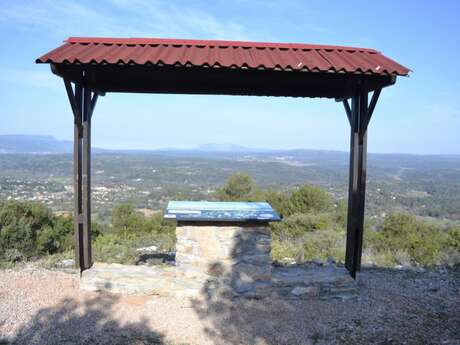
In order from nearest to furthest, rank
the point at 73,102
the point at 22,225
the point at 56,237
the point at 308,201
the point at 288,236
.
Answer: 1. the point at 73,102
2. the point at 22,225
3. the point at 56,237
4. the point at 288,236
5. the point at 308,201

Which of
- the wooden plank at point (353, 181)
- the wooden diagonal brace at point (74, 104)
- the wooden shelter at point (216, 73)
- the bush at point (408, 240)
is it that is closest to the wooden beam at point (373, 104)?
the wooden shelter at point (216, 73)

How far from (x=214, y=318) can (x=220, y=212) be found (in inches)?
50.2

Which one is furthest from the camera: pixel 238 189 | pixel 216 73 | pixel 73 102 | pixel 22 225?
pixel 238 189

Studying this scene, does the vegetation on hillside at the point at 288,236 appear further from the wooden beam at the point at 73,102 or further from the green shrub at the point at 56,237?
the wooden beam at the point at 73,102

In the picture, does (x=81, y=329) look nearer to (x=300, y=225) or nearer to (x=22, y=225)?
(x=22, y=225)

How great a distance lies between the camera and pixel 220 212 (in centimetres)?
534

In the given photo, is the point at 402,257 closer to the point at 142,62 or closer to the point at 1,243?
the point at 142,62

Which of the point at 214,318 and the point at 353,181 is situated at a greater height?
the point at 353,181

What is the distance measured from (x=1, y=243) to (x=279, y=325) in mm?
6200

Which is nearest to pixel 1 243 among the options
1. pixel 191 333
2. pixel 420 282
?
pixel 191 333

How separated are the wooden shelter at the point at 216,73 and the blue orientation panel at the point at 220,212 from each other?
105 centimetres

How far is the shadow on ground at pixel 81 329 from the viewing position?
3.94 metres

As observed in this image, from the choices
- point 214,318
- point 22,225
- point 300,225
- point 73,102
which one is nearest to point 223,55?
point 73,102

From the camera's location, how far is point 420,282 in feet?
19.9
